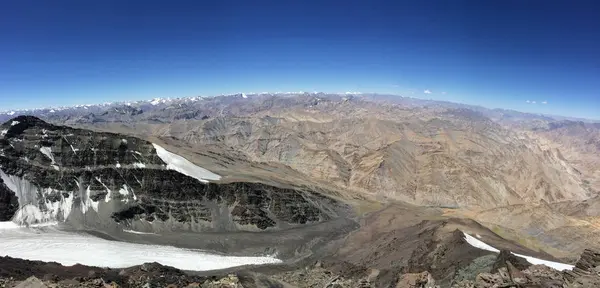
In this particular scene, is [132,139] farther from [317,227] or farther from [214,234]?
[317,227]

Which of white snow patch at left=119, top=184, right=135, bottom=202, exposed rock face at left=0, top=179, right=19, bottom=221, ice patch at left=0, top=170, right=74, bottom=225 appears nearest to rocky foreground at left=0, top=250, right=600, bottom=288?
ice patch at left=0, top=170, right=74, bottom=225

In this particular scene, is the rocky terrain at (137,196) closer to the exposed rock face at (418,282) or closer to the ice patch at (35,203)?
the ice patch at (35,203)

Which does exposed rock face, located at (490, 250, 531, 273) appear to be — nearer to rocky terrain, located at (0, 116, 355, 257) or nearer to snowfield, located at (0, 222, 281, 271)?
snowfield, located at (0, 222, 281, 271)

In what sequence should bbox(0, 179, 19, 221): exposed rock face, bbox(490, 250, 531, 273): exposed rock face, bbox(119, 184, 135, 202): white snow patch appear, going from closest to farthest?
bbox(490, 250, 531, 273): exposed rock face < bbox(0, 179, 19, 221): exposed rock face < bbox(119, 184, 135, 202): white snow patch

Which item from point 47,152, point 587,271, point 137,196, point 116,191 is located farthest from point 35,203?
point 587,271

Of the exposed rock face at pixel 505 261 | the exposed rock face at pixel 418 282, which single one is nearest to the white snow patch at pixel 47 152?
the exposed rock face at pixel 418 282

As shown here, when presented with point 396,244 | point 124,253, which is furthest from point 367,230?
point 124,253
